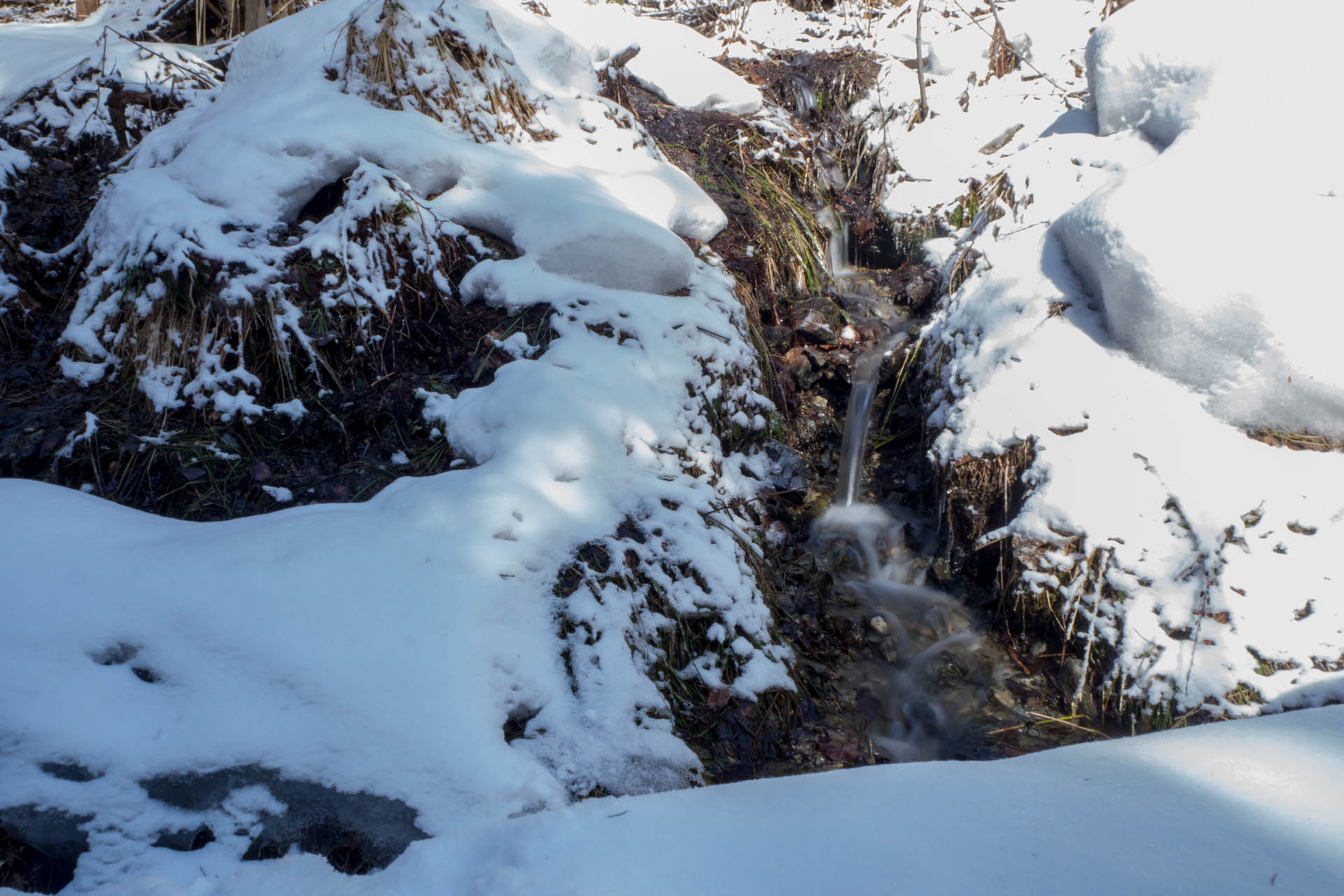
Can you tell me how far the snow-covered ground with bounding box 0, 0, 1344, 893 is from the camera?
4.26 feet

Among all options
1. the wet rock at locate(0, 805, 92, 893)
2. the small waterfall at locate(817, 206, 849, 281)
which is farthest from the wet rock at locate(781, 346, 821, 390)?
the wet rock at locate(0, 805, 92, 893)

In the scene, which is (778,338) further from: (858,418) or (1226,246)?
(1226,246)

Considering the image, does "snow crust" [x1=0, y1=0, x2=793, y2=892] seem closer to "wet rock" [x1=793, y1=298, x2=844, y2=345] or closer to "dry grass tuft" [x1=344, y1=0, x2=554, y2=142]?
"dry grass tuft" [x1=344, y1=0, x2=554, y2=142]

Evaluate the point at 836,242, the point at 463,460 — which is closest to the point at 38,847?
the point at 463,460

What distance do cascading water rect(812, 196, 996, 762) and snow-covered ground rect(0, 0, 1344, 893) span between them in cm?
43

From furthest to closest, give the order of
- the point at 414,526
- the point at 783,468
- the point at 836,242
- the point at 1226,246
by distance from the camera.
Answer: the point at 836,242, the point at 783,468, the point at 1226,246, the point at 414,526

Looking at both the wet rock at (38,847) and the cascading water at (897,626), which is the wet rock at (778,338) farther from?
the wet rock at (38,847)

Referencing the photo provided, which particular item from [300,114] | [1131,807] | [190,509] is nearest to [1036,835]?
[1131,807]

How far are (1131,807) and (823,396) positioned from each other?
118 inches

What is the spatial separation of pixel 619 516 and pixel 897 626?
1.45 meters

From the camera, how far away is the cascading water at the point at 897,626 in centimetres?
276

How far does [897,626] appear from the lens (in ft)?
10.2

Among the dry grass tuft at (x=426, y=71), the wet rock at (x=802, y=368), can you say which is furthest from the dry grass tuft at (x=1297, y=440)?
the dry grass tuft at (x=426, y=71)

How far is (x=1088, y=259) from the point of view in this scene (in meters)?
3.41
